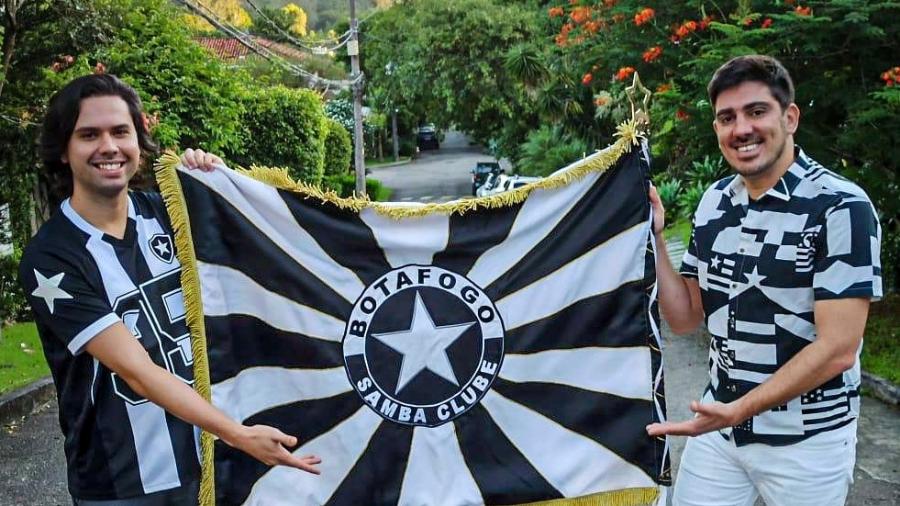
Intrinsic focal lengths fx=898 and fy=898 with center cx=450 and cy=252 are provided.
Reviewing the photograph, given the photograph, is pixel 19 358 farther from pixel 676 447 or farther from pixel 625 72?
pixel 625 72

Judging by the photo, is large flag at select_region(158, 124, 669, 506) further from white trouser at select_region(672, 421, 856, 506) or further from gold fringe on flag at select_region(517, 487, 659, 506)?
white trouser at select_region(672, 421, 856, 506)

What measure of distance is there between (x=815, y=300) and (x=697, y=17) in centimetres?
663

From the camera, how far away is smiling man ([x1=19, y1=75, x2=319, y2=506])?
97.7 inches

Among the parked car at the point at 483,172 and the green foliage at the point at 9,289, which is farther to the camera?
the parked car at the point at 483,172

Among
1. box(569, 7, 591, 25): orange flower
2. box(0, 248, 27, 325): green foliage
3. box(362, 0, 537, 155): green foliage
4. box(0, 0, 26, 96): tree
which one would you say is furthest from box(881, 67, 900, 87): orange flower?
box(362, 0, 537, 155): green foliage

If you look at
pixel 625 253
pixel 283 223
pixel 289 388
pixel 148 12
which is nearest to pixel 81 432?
pixel 289 388

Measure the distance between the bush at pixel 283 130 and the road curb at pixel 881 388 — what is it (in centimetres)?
1337

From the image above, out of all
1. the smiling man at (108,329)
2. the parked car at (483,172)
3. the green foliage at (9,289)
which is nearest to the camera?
the smiling man at (108,329)

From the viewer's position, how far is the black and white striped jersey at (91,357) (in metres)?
2.49

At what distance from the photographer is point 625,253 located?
3.08 metres

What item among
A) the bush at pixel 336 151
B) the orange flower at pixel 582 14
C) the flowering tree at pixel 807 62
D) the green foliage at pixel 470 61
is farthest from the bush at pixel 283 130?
the flowering tree at pixel 807 62

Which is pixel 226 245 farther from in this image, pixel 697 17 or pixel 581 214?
pixel 697 17

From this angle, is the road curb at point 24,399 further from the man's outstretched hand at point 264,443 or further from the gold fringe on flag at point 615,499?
the gold fringe on flag at point 615,499

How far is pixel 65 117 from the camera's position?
103 inches
